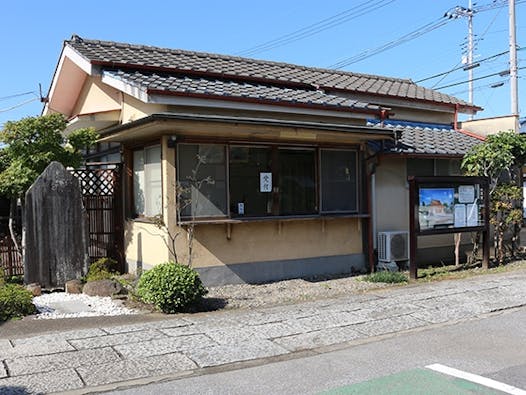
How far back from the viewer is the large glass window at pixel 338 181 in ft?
37.4

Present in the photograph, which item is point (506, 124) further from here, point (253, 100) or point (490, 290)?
point (253, 100)

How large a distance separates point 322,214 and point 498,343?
17.4 feet

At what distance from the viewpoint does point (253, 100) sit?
1041 cm

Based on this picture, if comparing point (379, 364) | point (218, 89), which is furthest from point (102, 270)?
point (379, 364)

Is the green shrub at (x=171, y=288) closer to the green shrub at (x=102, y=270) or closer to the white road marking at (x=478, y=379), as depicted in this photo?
the green shrub at (x=102, y=270)

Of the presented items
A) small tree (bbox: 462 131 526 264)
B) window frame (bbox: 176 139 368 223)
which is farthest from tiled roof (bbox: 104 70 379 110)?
small tree (bbox: 462 131 526 264)

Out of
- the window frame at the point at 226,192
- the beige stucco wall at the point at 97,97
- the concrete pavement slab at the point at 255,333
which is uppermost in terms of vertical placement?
the beige stucco wall at the point at 97,97

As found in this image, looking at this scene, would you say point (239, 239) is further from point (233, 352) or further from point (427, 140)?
point (427, 140)

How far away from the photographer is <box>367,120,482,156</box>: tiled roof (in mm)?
12514

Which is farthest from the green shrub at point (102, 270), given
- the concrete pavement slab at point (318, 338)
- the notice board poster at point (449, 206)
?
the notice board poster at point (449, 206)

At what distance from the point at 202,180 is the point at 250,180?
1051 mm

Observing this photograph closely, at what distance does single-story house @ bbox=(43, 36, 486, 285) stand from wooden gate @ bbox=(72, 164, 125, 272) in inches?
11.0

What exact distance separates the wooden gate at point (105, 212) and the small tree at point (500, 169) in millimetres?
8164

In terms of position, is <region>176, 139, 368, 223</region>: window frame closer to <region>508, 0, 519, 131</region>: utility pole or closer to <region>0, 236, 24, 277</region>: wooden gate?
<region>0, 236, 24, 277</region>: wooden gate
